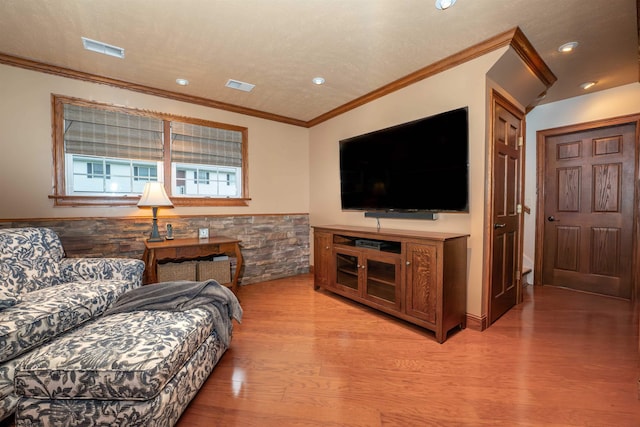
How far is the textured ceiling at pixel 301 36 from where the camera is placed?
179cm

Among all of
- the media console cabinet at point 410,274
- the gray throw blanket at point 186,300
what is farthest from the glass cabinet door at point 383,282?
the gray throw blanket at point 186,300

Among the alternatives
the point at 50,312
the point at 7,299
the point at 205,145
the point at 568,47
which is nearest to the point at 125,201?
the point at 205,145

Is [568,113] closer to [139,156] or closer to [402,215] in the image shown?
[402,215]

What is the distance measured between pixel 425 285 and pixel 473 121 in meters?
1.42

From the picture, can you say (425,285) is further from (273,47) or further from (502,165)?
(273,47)

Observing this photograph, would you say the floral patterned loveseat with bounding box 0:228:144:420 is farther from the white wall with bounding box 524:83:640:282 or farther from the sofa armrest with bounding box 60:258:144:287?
the white wall with bounding box 524:83:640:282

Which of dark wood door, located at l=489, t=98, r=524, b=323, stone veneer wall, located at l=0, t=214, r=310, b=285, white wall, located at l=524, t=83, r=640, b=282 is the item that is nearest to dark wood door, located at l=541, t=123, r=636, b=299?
white wall, located at l=524, t=83, r=640, b=282

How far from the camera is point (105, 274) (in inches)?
80.9

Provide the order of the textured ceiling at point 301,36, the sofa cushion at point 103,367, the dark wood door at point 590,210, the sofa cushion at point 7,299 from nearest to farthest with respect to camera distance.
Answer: the sofa cushion at point 103,367 → the sofa cushion at point 7,299 → the textured ceiling at point 301,36 → the dark wood door at point 590,210

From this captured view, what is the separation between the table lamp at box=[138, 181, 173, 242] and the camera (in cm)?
274

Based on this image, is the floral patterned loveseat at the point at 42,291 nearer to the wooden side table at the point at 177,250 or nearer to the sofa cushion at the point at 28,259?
the sofa cushion at the point at 28,259

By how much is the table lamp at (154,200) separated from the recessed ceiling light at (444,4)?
9.35 ft

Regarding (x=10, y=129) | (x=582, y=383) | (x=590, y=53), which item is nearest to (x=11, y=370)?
(x=10, y=129)

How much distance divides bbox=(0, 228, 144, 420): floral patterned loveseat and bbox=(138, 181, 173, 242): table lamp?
0.73 m
